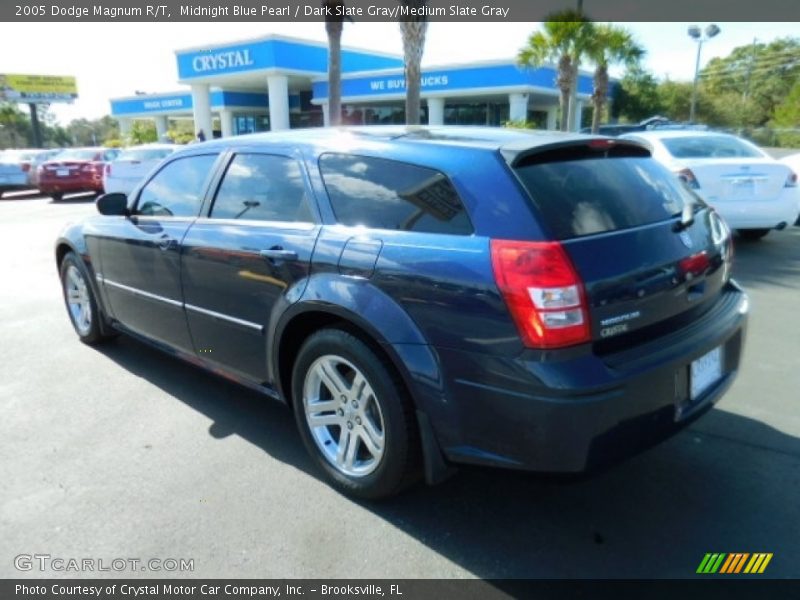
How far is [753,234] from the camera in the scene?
27.8 ft

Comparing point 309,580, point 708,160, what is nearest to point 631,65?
point 708,160

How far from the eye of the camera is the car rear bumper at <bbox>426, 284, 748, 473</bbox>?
215 centimetres

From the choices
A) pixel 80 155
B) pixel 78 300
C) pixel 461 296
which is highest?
pixel 80 155

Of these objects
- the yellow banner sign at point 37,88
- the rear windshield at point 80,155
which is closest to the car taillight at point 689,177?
the rear windshield at point 80,155

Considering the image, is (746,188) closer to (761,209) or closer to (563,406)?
(761,209)

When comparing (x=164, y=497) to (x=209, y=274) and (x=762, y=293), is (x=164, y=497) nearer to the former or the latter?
(x=209, y=274)

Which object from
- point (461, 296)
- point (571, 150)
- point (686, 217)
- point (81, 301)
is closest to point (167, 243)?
point (81, 301)

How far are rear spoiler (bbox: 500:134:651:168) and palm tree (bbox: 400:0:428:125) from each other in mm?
9954

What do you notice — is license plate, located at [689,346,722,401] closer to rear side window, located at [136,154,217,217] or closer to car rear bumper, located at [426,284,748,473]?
car rear bumper, located at [426,284,748,473]

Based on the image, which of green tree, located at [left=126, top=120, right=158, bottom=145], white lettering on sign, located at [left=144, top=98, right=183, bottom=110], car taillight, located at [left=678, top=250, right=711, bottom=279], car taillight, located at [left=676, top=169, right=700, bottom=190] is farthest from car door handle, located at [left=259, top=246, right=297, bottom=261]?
white lettering on sign, located at [left=144, top=98, right=183, bottom=110]

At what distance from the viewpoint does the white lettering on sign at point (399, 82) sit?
26.7m

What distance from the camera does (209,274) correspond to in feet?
11.2

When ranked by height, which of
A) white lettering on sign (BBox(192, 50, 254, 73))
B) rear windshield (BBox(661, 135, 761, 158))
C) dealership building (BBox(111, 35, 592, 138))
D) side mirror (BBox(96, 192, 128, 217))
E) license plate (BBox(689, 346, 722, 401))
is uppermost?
white lettering on sign (BBox(192, 50, 254, 73))

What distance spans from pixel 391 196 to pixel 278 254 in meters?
0.68
